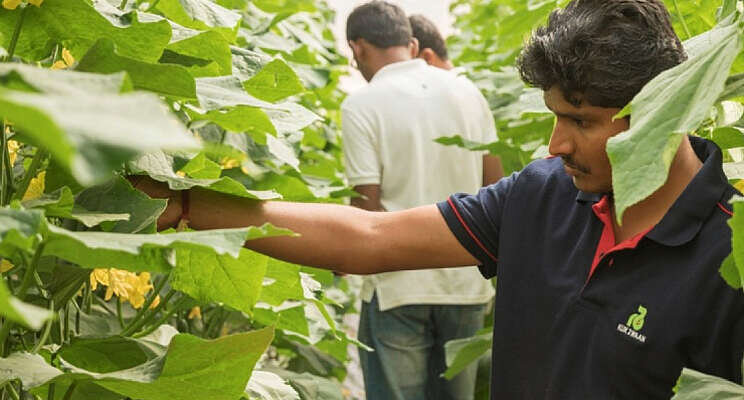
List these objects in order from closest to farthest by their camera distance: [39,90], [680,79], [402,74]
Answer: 1. [39,90]
2. [680,79]
3. [402,74]

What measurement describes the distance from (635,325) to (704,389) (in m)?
0.44

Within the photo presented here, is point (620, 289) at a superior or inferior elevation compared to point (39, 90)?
inferior

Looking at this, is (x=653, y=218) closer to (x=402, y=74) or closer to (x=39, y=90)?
(x=39, y=90)

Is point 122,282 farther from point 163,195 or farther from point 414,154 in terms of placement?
point 414,154

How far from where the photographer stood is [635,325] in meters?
1.68

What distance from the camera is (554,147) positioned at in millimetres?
1731

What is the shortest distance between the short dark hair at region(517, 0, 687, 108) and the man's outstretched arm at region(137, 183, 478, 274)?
420 millimetres

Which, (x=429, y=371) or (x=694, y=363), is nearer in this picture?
(x=694, y=363)

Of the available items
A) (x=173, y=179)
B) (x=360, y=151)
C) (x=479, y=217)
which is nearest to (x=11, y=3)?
(x=173, y=179)

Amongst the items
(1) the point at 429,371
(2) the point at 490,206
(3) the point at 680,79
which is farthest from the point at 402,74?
(3) the point at 680,79

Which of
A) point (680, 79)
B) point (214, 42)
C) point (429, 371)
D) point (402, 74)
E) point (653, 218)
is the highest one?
point (680, 79)

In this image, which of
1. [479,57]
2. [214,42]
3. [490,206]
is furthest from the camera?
[479,57]

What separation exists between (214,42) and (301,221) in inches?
18.5

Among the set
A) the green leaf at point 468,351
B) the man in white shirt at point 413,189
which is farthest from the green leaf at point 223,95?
the man in white shirt at point 413,189
